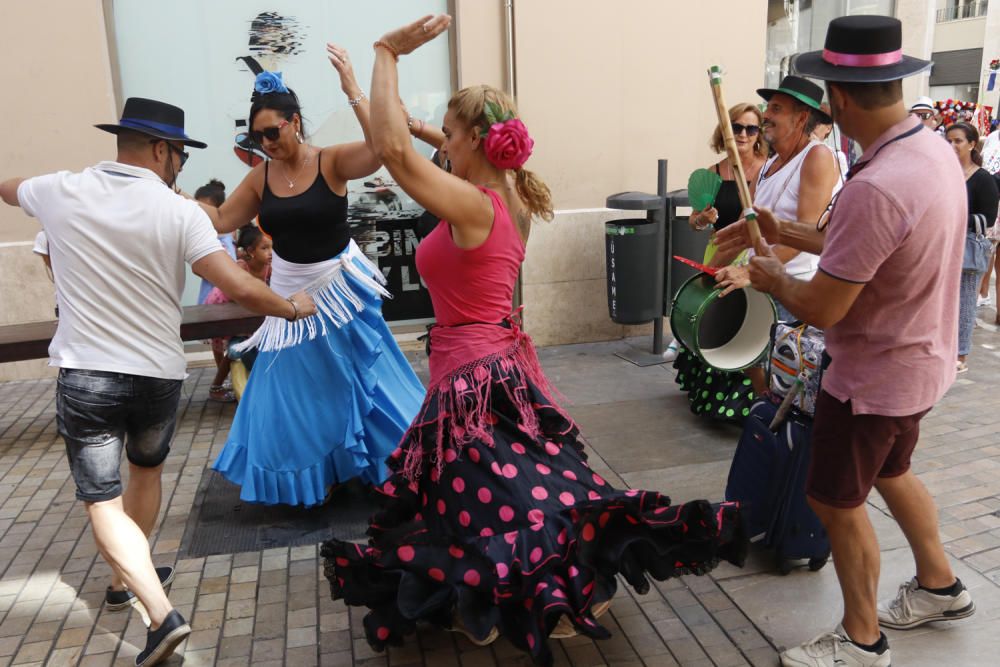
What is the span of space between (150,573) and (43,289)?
4.37m

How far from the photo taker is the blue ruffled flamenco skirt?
400 centimetres

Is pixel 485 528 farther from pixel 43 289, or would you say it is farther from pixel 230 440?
pixel 43 289

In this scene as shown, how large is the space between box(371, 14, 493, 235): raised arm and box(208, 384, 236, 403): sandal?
3.94 metres

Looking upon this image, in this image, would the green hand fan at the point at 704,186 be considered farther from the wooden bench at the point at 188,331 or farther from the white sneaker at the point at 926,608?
the wooden bench at the point at 188,331

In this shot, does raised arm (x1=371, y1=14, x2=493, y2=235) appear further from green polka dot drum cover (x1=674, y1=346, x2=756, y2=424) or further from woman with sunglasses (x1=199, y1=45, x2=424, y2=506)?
green polka dot drum cover (x1=674, y1=346, x2=756, y2=424)

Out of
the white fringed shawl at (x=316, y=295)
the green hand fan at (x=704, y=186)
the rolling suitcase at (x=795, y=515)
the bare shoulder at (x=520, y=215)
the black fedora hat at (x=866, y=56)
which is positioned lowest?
the rolling suitcase at (x=795, y=515)

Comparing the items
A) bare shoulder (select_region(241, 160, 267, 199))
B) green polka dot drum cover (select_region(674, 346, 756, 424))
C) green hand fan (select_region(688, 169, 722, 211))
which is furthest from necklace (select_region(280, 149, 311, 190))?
green polka dot drum cover (select_region(674, 346, 756, 424))

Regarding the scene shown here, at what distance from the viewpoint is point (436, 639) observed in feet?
10.2

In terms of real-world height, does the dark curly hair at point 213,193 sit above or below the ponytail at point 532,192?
below

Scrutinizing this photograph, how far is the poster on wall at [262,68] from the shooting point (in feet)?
21.9

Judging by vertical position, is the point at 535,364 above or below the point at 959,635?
above

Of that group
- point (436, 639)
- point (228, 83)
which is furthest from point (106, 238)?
point (228, 83)

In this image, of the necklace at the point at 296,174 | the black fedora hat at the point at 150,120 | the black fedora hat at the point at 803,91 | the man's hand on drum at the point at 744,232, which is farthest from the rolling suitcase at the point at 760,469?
the black fedora hat at the point at 150,120

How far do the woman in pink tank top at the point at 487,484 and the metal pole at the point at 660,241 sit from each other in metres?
3.66
